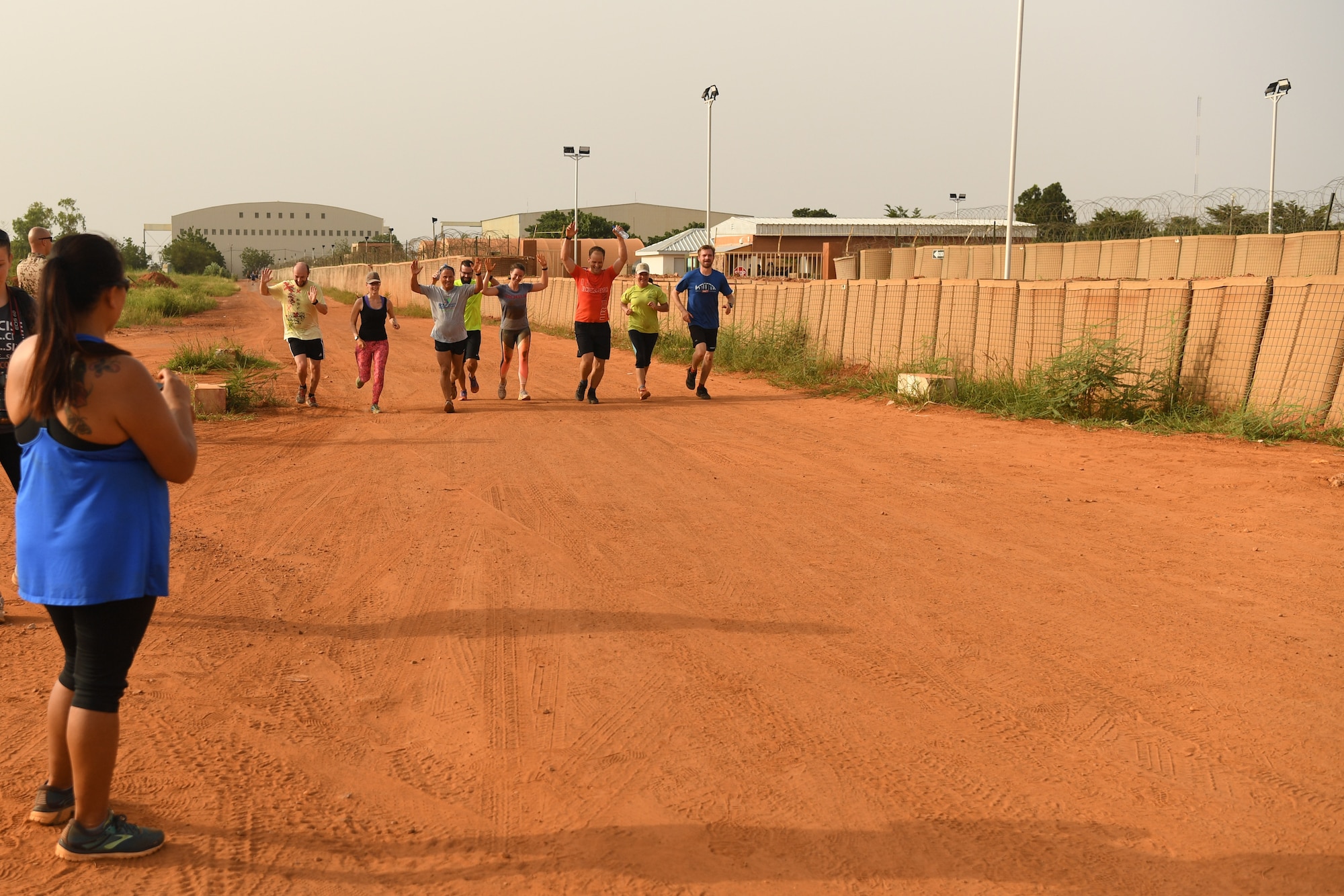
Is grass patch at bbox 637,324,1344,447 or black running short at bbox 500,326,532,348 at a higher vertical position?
black running short at bbox 500,326,532,348

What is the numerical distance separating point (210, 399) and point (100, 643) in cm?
971

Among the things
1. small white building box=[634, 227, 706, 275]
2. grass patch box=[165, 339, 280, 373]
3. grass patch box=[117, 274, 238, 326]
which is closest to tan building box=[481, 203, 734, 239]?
small white building box=[634, 227, 706, 275]

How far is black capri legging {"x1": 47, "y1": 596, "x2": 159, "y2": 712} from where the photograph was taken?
302 cm

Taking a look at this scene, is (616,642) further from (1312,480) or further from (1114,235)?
(1114,235)

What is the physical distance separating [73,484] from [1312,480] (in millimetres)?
8303

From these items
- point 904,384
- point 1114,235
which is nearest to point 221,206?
point 1114,235

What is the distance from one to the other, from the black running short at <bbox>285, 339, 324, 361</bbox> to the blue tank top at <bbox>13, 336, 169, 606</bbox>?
10.0m

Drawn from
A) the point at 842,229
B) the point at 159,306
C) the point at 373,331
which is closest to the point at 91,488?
the point at 373,331

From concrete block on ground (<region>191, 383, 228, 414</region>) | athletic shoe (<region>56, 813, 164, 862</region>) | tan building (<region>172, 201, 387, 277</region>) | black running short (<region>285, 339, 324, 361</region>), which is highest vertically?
tan building (<region>172, 201, 387, 277</region>)

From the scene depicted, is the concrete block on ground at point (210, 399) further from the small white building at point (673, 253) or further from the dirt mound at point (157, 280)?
the small white building at point (673, 253)

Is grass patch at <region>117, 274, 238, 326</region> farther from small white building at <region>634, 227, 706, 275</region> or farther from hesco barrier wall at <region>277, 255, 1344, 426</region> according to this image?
small white building at <region>634, 227, 706, 275</region>

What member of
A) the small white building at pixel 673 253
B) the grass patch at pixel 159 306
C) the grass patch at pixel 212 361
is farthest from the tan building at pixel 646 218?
the grass patch at pixel 212 361

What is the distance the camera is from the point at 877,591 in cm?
574

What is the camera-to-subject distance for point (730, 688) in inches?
175
